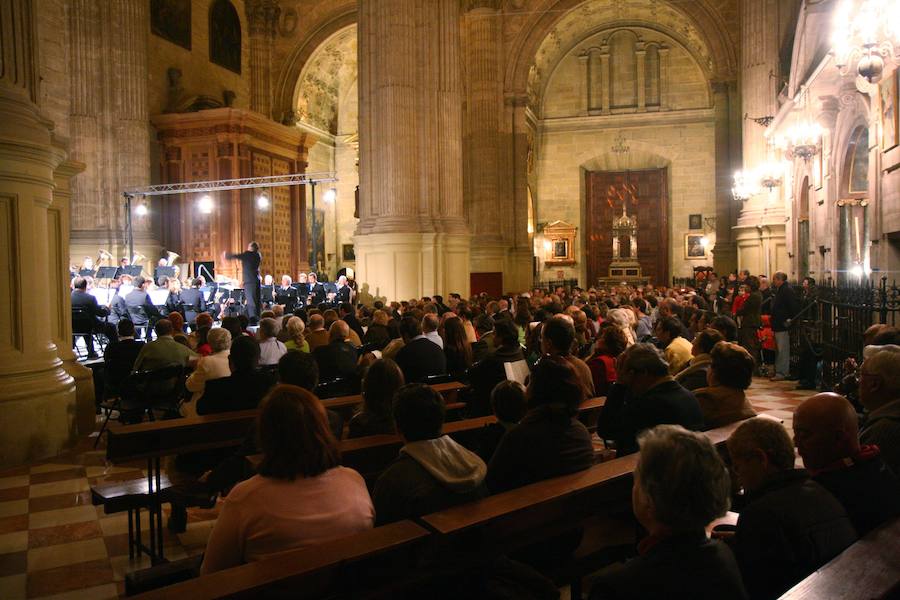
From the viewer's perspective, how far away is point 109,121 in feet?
59.5

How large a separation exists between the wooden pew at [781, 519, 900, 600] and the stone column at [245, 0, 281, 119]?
25471 mm

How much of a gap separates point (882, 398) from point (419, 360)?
364 cm

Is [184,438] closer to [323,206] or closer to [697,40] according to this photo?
[323,206]

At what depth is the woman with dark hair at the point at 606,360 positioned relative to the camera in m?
5.87

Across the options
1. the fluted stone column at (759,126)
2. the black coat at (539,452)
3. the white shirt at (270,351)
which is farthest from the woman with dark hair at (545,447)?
the fluted stone column at (759,126)

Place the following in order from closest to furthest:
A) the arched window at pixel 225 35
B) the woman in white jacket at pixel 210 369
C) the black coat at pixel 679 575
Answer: the black coat at pixel 679 575
the woman in white jacket at pixel 210 369
the arched window at pixel 225 35

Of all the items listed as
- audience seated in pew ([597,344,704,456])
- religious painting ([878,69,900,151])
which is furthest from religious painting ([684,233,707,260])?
audience seated in pew ([597,344,704,456])

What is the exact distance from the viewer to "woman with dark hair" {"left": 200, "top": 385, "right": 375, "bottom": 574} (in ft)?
7.98

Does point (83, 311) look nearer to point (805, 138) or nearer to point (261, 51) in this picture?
point (805, 138)

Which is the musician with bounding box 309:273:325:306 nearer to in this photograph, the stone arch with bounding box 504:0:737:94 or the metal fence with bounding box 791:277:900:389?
the metal fence with bounding box 791:277:900:389

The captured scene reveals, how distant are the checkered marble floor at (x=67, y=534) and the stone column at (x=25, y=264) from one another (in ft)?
1.10

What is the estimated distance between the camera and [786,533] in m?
2.20

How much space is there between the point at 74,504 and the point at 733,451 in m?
4.48

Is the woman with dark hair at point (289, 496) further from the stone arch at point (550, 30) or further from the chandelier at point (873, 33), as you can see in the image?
the stone arch at point (550, 30)
